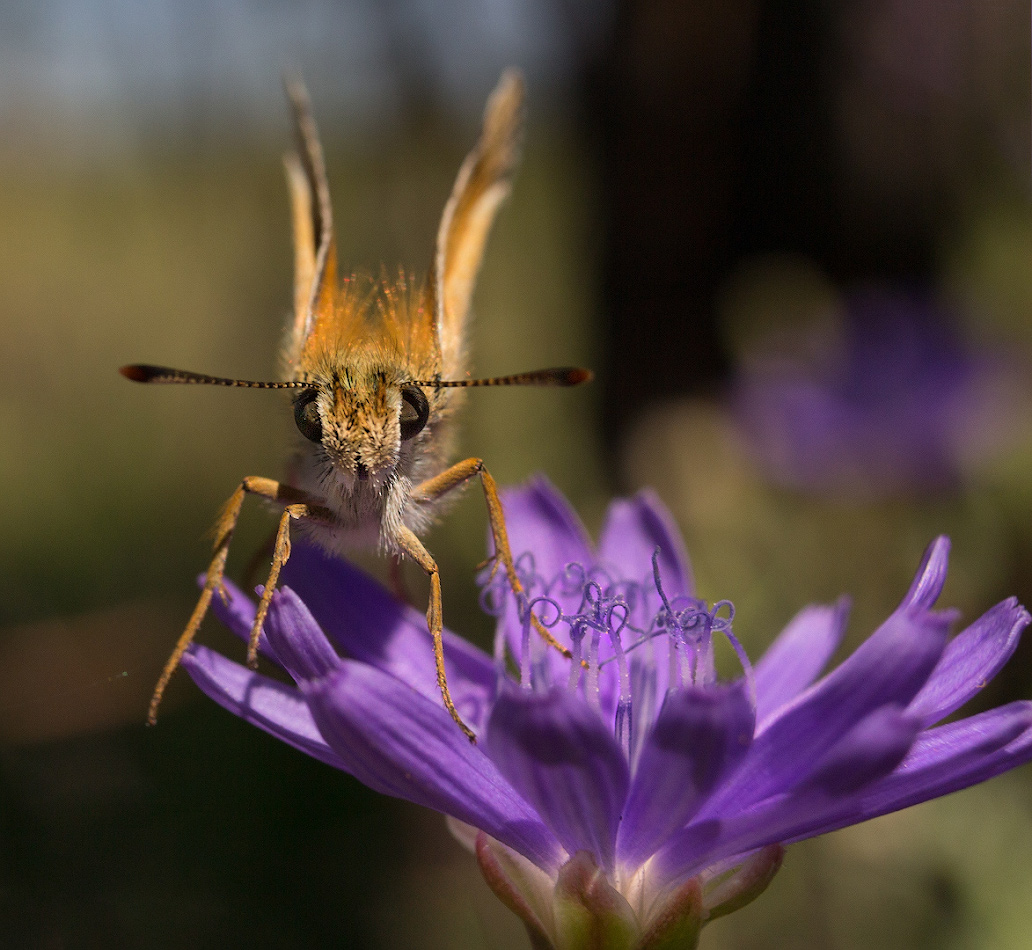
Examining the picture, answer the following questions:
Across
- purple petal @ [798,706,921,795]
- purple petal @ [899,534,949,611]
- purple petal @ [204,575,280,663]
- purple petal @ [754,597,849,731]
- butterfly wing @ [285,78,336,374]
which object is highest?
butterfly wing @ [285,78,336,374]

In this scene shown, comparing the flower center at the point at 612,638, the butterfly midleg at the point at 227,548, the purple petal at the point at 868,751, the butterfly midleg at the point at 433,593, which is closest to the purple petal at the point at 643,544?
the flower center at the point at 612,638

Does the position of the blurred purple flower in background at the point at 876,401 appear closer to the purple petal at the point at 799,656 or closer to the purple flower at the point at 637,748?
the purple petal at the point at 799,656

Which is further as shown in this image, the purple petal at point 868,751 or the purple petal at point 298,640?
the purple petal at point 298,640

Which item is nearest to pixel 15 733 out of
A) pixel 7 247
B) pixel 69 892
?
pixel 69 892

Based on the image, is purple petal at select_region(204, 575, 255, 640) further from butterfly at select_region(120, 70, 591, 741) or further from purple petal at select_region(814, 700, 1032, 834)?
purple petal at select_region(814, 700, 1032, 834)

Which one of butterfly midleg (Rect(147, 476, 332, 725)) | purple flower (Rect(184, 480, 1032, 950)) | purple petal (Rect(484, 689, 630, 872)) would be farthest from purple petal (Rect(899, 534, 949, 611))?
butterfly midleg (Rect(147, 476, 332, 725))

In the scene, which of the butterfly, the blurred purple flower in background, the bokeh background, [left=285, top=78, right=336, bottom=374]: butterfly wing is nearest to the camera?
the butterfly

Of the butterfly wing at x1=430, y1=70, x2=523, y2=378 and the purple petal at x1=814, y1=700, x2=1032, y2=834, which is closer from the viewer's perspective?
the purple petal at x1=814, y1=700, x2=1032, y2=834
